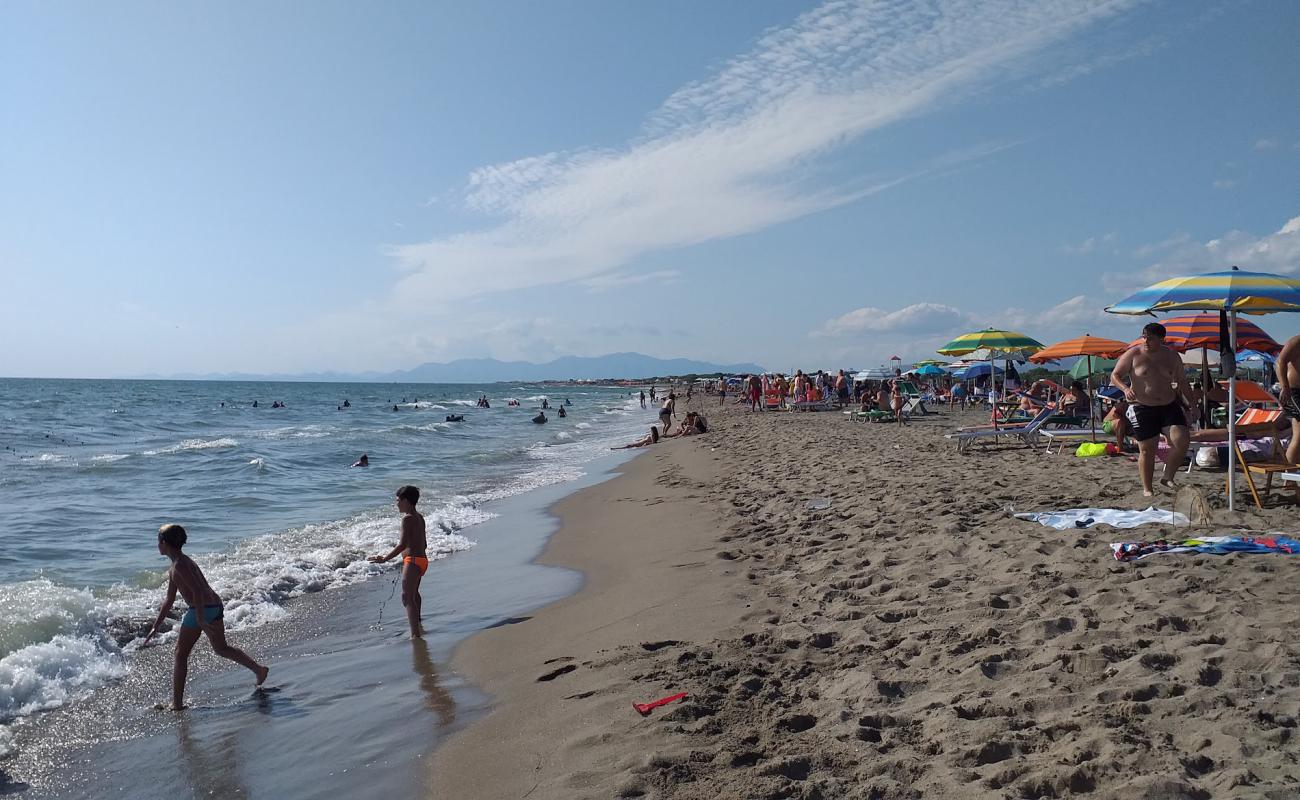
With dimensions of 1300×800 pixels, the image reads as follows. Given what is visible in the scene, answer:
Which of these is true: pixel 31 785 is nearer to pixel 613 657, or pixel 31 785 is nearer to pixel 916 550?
pixel 613 657

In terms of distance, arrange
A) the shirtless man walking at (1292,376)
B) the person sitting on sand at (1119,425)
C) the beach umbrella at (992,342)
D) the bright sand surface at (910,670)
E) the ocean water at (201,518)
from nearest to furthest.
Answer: the bright sand surface at (910,670) < the ocean water at (201,518) < the shirtless man walking at (1292,376) < the person sitting on sand at (1119,425) < the beach umbrella at (992,342)

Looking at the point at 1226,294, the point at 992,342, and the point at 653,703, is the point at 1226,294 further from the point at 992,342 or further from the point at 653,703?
the point at 992,342

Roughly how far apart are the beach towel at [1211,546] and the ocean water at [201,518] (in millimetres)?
6588

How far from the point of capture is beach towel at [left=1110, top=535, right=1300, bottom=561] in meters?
4.83

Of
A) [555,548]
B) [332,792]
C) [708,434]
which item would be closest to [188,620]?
[332,792]

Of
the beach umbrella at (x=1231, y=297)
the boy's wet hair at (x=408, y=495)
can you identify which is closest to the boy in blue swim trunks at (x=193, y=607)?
the boy's wet hair at (x=408, y=495)

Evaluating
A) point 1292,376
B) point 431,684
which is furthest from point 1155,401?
point 431,684

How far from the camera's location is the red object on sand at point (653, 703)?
3.63 meters

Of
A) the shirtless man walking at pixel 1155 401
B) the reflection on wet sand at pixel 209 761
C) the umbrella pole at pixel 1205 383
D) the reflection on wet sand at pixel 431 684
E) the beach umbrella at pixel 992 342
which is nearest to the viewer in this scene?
the reflection on wet sand at pixel 209 761

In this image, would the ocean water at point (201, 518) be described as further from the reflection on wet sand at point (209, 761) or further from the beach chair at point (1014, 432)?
the beach chair at point (1014, 432)

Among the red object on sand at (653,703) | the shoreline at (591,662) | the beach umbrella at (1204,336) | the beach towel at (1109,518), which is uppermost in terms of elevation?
the beach umbrella at (1204,336)

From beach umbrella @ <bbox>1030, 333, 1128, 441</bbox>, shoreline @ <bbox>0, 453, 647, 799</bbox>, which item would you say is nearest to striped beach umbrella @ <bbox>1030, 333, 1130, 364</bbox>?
beach umbrella @ <bbox>1030, 333, 1128, 441</bbox>

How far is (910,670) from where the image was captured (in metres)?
3.74

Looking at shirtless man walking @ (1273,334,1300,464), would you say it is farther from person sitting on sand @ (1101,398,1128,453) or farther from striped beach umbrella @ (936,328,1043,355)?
striped beach umbrella @ (936,328,1043,355)
